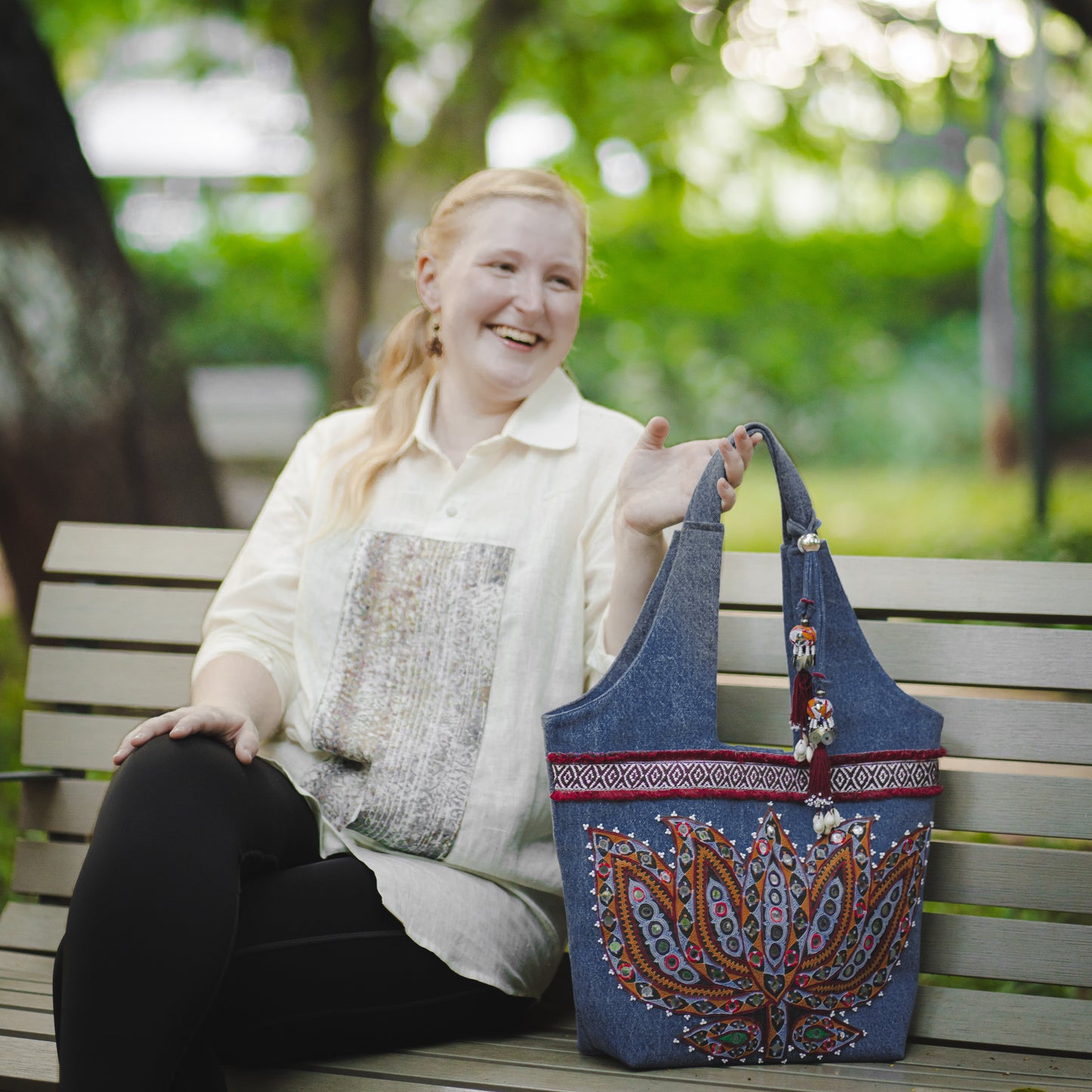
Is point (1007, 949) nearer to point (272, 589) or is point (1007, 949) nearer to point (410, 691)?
point (410, 691)

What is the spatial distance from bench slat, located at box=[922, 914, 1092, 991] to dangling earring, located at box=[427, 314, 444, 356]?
1.34 metres

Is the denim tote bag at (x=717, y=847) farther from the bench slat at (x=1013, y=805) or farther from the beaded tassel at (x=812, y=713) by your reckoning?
the bench slat at (x=1013, y=805)

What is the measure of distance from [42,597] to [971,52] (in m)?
5.25

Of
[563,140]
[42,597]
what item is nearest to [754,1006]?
[42,597]

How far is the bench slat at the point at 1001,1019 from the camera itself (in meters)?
2.05

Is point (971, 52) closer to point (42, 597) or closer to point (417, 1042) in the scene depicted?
point (42, 597)

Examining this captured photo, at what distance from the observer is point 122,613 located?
2.75m

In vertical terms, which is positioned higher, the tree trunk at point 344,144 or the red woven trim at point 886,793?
the tree trunk at point 344,144

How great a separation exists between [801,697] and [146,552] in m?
1.52

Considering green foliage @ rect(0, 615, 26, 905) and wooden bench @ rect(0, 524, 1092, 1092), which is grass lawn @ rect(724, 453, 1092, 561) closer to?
wooden bench @ rect(0, 524, 1092, 1092)

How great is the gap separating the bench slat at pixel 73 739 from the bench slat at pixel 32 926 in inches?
11.3

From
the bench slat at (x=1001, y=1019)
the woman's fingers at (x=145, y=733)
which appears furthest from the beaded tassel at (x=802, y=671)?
the woman's fingers at (x=145, y=733)

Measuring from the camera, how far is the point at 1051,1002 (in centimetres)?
206

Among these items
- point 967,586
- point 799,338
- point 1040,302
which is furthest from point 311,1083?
point 799,338
